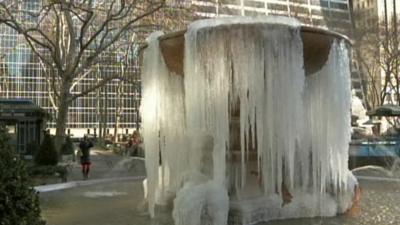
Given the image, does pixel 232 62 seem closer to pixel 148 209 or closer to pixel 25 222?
pixel 148 209

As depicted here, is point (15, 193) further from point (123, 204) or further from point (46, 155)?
point (46, 155)

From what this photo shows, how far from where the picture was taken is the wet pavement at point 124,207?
1086 cm

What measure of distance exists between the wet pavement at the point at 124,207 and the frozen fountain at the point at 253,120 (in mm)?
556

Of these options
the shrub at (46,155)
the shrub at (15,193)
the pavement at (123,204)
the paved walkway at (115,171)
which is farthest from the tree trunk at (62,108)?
the shrub at (15,193)

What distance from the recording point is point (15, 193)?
4.34 meters

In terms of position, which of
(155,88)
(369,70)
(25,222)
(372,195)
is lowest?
(372,195)

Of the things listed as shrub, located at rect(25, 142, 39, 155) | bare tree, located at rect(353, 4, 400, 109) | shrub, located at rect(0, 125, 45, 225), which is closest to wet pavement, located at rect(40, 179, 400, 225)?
shrub, located at rect(0, 125, 45, 225)

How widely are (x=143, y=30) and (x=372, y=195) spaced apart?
15855 millimetres

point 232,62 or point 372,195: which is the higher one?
point 232,62

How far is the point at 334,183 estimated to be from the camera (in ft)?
39.4

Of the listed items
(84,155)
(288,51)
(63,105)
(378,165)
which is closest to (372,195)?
(288,51)

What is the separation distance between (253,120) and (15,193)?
6981mm

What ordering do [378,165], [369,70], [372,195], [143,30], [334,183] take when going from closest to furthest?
[334,183], [372,195], [378,165], [143,30], [369,70]

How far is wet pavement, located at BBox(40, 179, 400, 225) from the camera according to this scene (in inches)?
428
